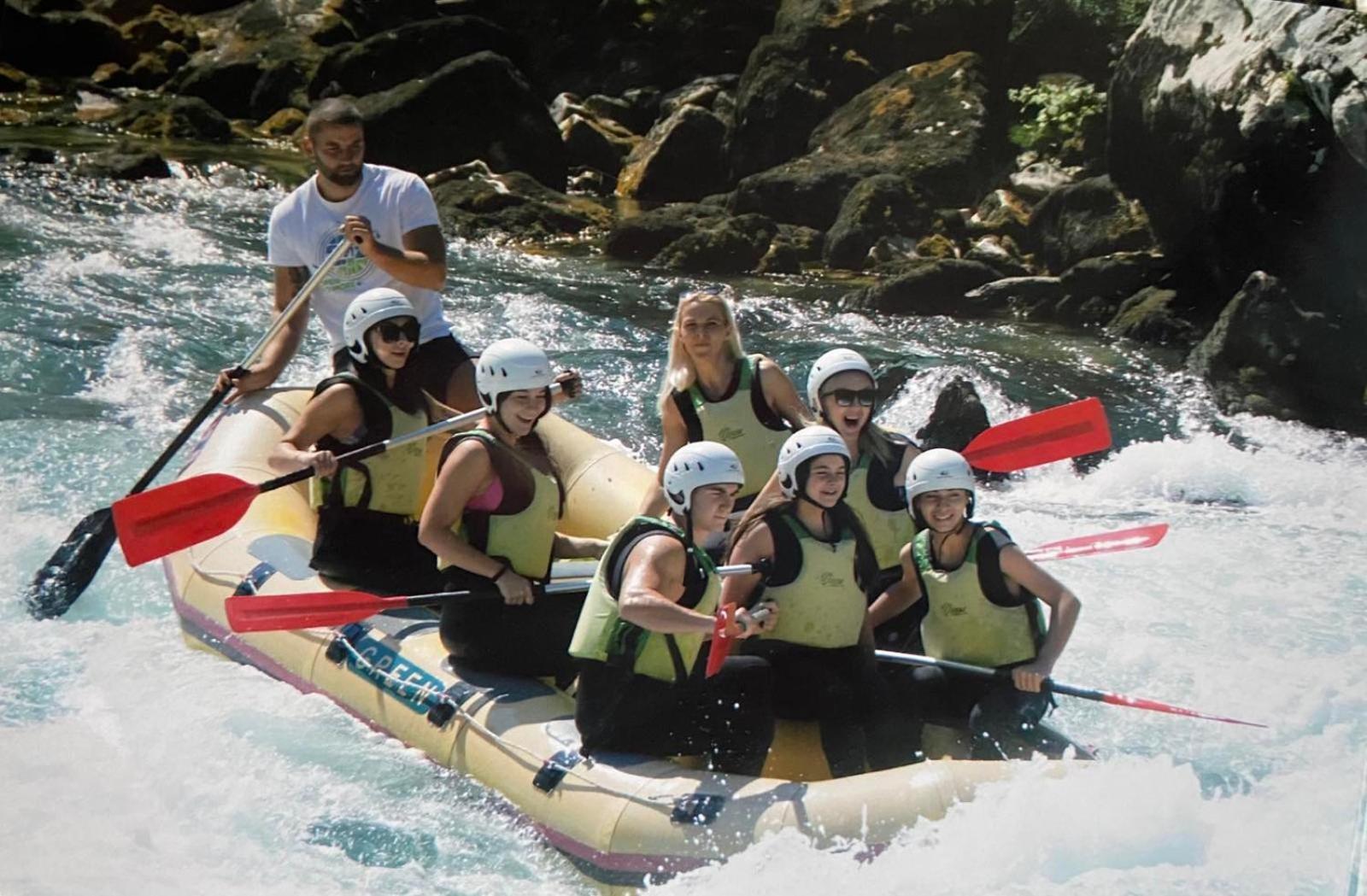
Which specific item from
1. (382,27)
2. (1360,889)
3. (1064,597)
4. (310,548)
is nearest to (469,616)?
(310,548)

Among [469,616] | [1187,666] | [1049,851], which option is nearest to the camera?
[1049,851]

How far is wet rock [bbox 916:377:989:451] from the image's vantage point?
9.59 m

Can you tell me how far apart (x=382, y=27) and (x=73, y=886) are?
20.3m

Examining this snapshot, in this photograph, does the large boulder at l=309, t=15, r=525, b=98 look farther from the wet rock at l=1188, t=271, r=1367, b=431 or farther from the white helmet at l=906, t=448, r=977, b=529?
the white helmet at l=906, t=448, r=977, b=529

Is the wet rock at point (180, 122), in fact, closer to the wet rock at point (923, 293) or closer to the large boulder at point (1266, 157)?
the wet rock at point (923, 293)

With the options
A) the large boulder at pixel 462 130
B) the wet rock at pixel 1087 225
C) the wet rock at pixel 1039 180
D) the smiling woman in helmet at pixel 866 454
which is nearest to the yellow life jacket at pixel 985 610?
the smiling woman in helmet at pixel 866 454

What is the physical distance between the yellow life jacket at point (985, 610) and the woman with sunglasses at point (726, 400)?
0.95m

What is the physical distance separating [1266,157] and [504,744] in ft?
27.1

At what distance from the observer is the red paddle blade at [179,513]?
5.91 meters

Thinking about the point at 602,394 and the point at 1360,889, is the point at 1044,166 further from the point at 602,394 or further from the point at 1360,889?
the point at 1360,889

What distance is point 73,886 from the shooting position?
494 centimetres

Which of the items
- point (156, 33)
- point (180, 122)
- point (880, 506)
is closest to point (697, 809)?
point (880, 506)

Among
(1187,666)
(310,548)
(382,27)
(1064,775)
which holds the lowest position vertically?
(382,27)

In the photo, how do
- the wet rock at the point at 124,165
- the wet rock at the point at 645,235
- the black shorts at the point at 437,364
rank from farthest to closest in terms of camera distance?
the wet rock at the point at 124,165
the wet rock at the point at 645,235
the black shorts at the point at 437,364
